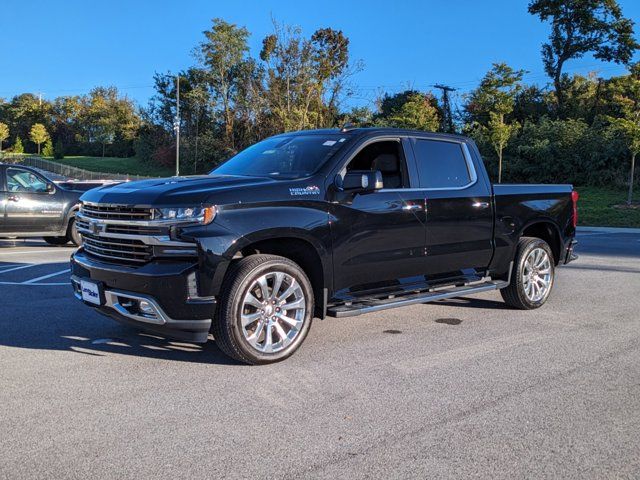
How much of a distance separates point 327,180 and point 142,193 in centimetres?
154

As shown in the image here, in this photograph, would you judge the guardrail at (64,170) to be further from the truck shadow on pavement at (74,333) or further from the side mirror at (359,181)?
the side mirror at (359,181)

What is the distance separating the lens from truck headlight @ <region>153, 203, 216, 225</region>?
4.39 m

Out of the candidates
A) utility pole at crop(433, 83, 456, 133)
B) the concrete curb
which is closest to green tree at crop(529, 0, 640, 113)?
utility pole at crop(433, 83, 456, 133)

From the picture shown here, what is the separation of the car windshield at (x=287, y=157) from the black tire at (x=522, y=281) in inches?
104

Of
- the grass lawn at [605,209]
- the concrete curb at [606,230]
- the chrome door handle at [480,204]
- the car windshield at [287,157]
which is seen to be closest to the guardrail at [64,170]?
the grass lawn at [605,209]

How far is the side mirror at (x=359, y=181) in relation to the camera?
508 centimetres

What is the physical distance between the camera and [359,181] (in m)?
5.08

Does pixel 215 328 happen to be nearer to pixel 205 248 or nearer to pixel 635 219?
pixel 205 248

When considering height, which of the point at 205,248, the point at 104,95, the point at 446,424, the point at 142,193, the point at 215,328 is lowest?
the point at 446,424

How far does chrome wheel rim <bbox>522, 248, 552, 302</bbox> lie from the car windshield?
2.88m

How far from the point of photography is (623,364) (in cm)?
496

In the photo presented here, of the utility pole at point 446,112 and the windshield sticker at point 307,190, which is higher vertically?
the utility pole at point 446,112

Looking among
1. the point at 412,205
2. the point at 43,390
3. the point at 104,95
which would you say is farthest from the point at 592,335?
the point at 104,95

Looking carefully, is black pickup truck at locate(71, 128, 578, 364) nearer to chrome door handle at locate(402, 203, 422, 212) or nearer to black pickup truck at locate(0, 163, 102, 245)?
chrome door handle at locate(402, 203, 422, 212)
